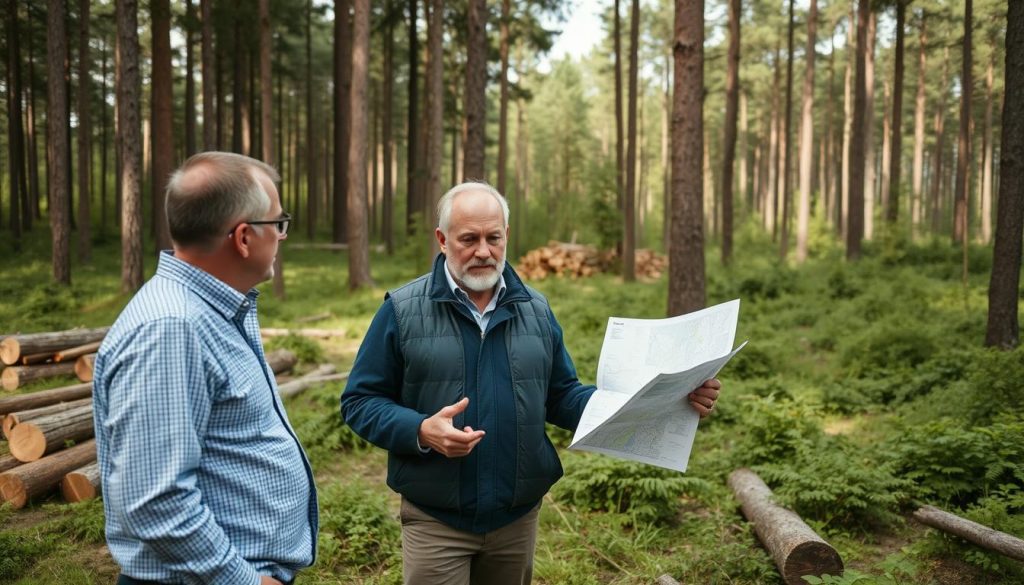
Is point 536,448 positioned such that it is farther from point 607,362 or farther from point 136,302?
point 136,302

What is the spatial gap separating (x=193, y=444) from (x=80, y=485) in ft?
16.8

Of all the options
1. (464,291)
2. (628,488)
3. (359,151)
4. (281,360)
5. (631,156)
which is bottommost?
(628,488)

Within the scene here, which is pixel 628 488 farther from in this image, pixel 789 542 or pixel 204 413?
pixel 204 413

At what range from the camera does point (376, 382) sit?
9.07 ft

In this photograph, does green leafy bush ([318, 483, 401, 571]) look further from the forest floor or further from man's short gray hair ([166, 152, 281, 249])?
man's short gray hair ([166, 152, 281, 249])

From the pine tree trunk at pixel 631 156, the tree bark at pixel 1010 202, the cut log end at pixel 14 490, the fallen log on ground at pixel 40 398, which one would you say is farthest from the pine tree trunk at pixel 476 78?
the cut log end at pixel 14 490

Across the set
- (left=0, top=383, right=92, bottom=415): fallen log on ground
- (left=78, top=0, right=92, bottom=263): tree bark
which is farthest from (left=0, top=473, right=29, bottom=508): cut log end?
(left=78, top=0, right=92, bottom=263): tree bark

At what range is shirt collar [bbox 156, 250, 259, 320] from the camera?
1.89 m

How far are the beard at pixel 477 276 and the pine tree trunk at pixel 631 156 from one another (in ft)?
62.9

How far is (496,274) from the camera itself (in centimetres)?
281

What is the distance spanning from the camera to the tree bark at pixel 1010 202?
8.99 metres

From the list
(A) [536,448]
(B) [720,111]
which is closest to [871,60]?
(B) [720,111]

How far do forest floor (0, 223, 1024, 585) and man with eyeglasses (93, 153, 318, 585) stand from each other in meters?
3.13

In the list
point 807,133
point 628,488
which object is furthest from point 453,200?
point 807,133
